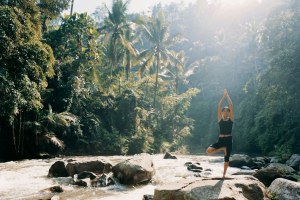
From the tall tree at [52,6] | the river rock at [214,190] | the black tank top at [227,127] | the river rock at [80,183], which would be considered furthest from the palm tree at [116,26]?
the river rock at [214,190]

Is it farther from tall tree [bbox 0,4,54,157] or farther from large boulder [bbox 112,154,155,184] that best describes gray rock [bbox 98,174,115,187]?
tall tree [bbox 0,4,54,157]

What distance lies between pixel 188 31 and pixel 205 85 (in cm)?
3299

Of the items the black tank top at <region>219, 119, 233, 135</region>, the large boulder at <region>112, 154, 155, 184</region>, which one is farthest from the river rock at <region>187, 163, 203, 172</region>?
the black tank top at <region>219, 119, 233, 135</region>

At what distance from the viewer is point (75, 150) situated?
23.2m

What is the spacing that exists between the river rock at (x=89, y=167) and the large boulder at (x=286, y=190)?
643cm

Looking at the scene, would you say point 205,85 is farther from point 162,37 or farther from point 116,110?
point 116,110

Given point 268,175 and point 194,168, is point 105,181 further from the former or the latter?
point 194,168

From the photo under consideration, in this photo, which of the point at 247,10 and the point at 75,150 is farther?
the point at 247,10

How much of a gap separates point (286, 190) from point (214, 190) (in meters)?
2.17

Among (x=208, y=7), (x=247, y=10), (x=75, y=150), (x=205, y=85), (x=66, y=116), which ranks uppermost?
(x=208, y=7)

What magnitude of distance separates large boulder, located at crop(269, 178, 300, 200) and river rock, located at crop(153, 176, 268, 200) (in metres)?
0.50

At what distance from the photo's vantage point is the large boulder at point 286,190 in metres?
6.66

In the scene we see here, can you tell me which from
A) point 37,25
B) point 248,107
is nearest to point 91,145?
point 37,25

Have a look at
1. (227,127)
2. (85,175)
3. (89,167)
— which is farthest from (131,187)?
(227,127)
